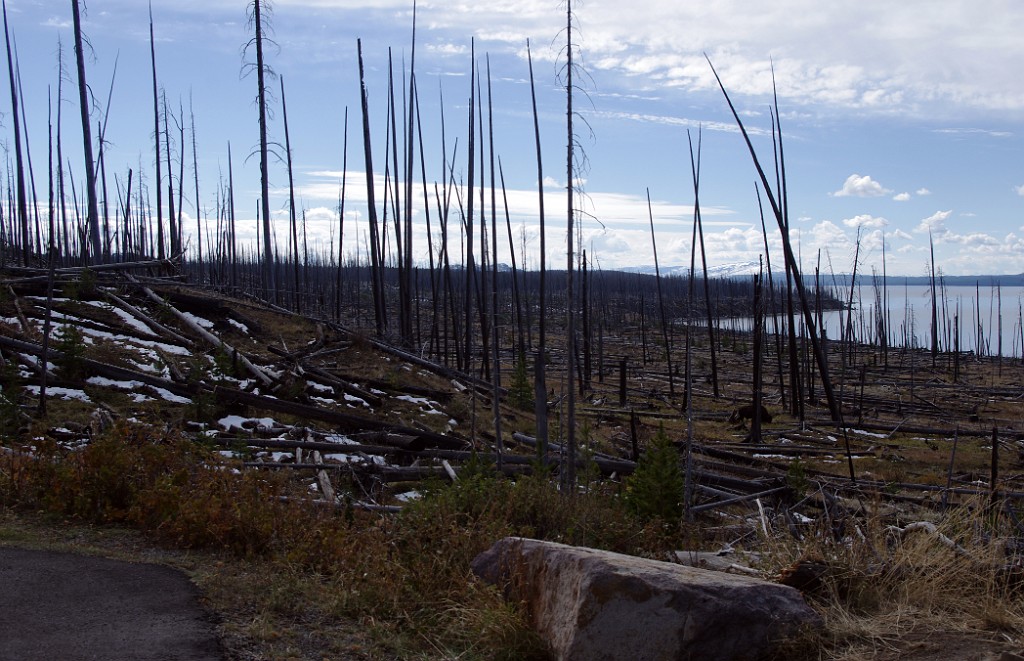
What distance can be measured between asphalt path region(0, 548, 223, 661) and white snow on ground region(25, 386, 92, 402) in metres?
6.41

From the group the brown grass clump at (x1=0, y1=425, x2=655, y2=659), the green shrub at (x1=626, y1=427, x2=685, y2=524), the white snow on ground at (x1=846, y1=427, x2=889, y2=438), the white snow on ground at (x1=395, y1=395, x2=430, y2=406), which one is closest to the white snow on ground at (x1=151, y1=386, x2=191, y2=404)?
the white snow on ground at (x1=395, y1=395, x2=430, y2=406)

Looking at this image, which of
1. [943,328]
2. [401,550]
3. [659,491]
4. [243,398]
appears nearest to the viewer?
[401,550]

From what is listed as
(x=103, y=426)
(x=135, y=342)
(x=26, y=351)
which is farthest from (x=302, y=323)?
(x=103, y=426)

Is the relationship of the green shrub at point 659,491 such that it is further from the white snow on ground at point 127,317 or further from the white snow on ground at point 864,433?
the white snow on ground at point 864,433

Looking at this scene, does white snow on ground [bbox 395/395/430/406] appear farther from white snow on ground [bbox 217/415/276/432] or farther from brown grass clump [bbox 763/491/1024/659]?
brown grass clump [bbox 763/491/1024/659]

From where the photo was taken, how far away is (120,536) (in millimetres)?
5992

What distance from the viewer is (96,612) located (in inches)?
173

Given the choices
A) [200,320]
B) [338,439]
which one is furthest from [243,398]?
[200,320]

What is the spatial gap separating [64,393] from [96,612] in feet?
26.5

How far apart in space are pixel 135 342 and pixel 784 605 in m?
12.9

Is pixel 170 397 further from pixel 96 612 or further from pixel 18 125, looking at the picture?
pixel 18 125

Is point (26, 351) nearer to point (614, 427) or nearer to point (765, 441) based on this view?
point (614, 427)

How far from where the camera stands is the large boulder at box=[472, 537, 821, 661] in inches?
148

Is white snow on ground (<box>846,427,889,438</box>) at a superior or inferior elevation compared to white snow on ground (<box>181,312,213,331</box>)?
A: inferior
